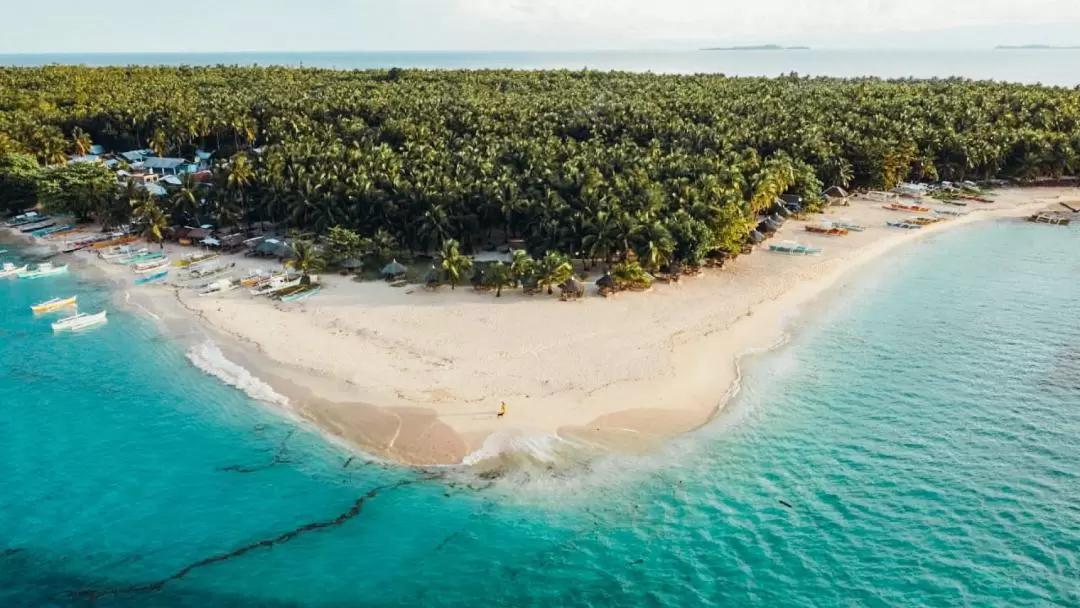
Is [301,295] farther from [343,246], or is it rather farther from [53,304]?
[53,304]

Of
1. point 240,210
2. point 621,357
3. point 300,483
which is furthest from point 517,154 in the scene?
point 300,483

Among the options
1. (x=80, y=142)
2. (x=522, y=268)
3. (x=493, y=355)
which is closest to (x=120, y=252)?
(x=80, y=142)

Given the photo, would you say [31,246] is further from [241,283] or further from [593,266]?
[593,266]

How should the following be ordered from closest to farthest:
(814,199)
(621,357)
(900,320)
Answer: (621,357) < (900,320) < (814,199)

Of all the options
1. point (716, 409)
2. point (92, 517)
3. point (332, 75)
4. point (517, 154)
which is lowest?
point (92, 517)

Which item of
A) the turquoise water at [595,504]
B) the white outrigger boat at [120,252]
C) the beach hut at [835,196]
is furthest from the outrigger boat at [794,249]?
the white outrigger boat at [120,252]

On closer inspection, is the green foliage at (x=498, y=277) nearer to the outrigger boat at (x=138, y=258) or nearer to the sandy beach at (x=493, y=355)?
the sandy beach at (x=493, y=355)

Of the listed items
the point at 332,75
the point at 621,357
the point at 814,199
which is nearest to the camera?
the point at 621,357
